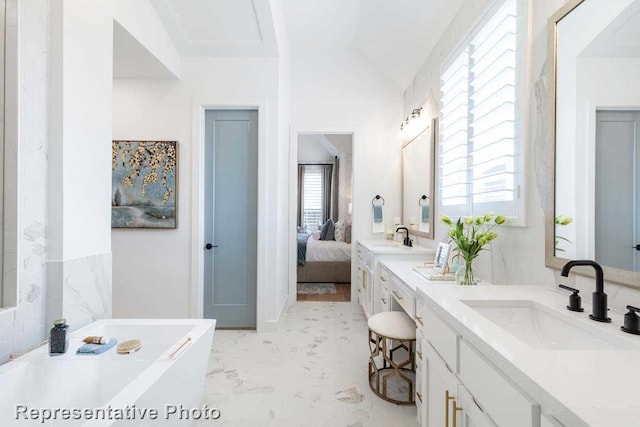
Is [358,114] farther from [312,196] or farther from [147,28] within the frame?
[312,196]

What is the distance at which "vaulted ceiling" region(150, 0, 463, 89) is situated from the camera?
2.61 meters

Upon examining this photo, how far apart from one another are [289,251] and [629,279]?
3497 mm

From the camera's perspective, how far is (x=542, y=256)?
155cm

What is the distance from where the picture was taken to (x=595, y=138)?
1.22 m

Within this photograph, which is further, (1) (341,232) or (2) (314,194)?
(2) (314,194)

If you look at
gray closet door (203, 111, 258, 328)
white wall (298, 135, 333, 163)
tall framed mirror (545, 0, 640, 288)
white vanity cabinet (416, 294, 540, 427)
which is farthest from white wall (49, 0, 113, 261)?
white wall (298, 135, 333, 163)

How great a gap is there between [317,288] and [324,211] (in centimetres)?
329

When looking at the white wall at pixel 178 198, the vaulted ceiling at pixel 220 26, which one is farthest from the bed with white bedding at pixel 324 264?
the vaulted ceiling at pixel 220 26

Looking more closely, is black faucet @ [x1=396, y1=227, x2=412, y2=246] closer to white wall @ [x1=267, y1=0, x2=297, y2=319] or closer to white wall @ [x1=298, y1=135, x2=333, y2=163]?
white wall @ [x1=267, y1=0, x2=297, y2=319]

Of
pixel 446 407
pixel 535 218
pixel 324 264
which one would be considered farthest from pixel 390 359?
pixel 324 264

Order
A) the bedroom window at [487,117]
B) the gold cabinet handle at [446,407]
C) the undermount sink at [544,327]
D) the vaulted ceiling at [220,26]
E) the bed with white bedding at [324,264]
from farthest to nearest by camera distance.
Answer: the bed with white bedding at [324,264] < the vaulted ceiling at [220,26] < the bedroom window at [487,117] < the gold cabinet handle at [446,407] < the undermount sink at [544,327]

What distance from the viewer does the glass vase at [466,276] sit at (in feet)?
5.98

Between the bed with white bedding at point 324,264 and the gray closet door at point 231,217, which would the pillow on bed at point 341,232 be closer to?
the bed with white bedding at point 324,264

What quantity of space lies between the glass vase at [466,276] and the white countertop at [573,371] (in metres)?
0.63
